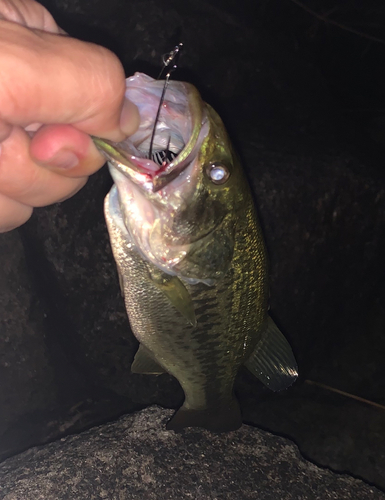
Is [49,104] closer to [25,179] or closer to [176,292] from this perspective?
[25,179]

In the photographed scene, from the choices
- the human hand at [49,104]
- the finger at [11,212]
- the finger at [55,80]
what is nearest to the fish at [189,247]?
the human hand at [49,104]

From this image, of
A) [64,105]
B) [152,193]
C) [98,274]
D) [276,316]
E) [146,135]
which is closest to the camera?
[64,105]

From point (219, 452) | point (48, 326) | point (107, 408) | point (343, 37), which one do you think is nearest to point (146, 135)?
point (219, 452)

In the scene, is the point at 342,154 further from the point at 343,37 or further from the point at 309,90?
the point at 343,37

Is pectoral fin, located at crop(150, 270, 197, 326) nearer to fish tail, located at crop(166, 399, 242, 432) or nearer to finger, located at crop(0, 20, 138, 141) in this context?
finger, located at crop(0, 20, 138, 141)

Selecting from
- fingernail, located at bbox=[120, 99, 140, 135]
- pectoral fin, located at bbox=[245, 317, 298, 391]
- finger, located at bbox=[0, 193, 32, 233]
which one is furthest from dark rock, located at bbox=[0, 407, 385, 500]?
fingernail, located at bbox=[120, 99, 140, 135]

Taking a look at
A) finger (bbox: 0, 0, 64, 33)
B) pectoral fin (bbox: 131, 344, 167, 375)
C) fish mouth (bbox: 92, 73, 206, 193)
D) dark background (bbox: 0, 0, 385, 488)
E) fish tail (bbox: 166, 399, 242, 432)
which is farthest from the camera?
dark background (bbox: 0, 0, 385, 488)
